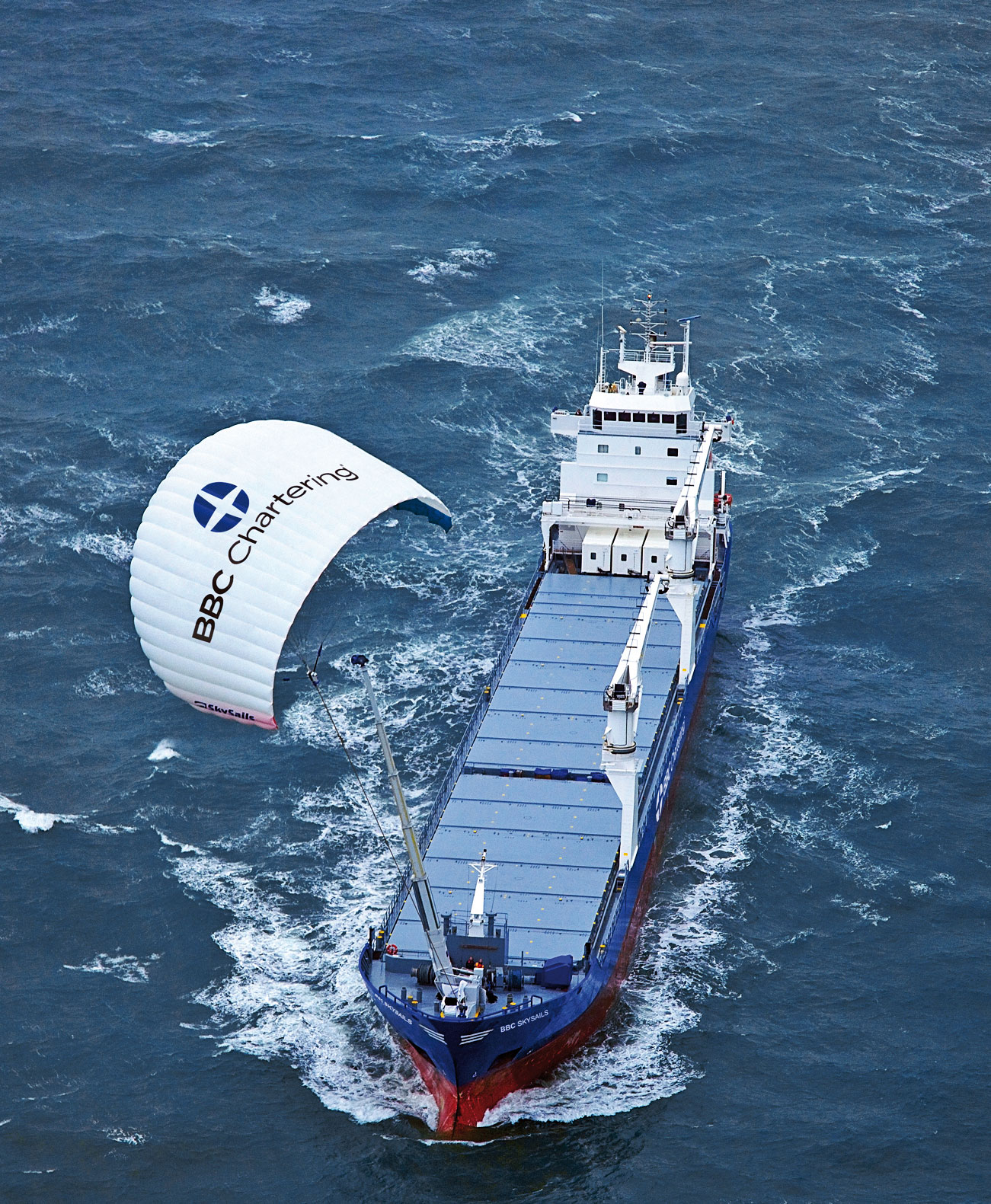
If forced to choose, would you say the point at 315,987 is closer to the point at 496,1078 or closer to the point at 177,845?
the point at 496,1078

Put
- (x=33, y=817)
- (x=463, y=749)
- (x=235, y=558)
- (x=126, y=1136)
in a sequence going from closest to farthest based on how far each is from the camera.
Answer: (x=235, y=558), (x=126, y=1136), (x=463, y=749), (x=33, y=817)

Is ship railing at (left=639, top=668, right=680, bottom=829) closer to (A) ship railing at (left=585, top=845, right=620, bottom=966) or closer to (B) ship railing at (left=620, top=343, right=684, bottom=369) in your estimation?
(A) ship railing at (left=585, top=845, right=620, bottom=966)

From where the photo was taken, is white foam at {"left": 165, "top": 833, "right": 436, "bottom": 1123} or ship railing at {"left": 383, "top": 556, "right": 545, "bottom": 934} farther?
ship railing at {"left": 383, "top": 556, "right": 545, "bottom": 934}

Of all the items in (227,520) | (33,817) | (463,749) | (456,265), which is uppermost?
(227,520)

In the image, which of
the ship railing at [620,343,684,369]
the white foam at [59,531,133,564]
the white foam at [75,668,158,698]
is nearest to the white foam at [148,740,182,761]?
the white foam at [75,668,158,698]

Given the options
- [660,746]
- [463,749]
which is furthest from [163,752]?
[660,746]

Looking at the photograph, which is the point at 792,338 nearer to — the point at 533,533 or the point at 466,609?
the point at 533,533
